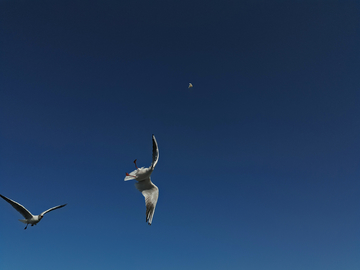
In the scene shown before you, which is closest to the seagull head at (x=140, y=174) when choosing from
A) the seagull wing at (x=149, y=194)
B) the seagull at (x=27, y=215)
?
the seagull wing at (x=149, y=194)

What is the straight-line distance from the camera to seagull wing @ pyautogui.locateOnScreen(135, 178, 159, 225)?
17770mm

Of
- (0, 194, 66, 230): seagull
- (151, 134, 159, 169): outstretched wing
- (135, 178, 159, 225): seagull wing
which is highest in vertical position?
(151, 134, 159, 169): outstretched wing

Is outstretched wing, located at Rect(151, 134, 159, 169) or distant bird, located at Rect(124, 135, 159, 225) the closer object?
outstretched wing, located at Rect(151, 134, 159, 169)

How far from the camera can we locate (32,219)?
21938 mm

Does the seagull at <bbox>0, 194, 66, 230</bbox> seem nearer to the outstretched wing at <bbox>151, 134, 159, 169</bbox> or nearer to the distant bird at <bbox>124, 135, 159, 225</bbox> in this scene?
A: the distant bird at <bbox>124, 135, 159, 225</bbox>

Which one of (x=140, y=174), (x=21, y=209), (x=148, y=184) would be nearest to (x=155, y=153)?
(x=140, y=174)

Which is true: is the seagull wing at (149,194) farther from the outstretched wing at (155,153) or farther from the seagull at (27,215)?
the seagull at (27,215)

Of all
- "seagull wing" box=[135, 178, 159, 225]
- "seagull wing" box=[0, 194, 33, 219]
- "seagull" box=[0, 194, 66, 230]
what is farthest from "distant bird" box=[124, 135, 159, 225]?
"seagull wing" box=[0, 194, 33, 219]

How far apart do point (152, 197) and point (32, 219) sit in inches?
479

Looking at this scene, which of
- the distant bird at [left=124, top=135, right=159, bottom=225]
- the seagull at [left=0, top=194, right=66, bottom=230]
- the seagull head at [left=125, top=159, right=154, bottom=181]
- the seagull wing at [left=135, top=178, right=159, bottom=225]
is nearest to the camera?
the distant bird at [left=124, top=135, right=159, bottom=225]

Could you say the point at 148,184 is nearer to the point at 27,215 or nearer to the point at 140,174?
the point at 140,174

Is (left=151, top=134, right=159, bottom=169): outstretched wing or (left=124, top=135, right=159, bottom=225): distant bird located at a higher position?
(left=151, top=134, right=159, bottom=169): outstretched wing

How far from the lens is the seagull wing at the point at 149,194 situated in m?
17.8

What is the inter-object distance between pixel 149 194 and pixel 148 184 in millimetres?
775
